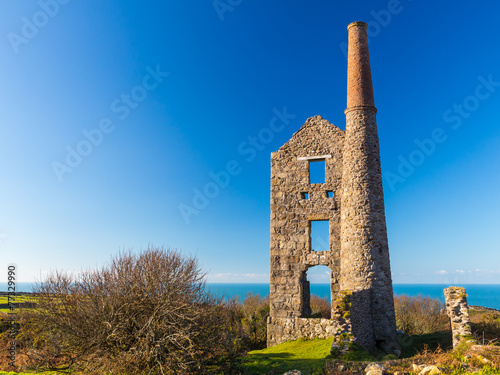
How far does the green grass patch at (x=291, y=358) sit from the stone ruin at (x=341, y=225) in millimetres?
809

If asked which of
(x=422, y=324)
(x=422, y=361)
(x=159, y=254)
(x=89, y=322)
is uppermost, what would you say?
(x=159, y=254)

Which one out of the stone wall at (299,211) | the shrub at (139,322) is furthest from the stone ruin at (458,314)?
the shrub at (139,322)

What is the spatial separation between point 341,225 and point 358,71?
783 cm

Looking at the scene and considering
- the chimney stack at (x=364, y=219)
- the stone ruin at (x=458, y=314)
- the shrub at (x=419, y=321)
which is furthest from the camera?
the shrub at (x=419, y=321)

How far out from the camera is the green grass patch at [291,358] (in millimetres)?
12328

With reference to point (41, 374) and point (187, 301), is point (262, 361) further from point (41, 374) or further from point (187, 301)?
point (41, 374)

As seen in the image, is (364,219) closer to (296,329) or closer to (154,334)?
(296,329)

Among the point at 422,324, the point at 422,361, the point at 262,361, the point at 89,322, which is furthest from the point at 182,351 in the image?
the point at 422,324

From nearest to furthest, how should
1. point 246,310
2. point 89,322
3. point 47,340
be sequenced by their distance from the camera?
point 89,322 → point 47,340 → point 246,310

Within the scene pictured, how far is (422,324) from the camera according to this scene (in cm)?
2631

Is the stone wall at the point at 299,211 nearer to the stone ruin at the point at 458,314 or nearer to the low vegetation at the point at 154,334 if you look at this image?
the low vegetation at the point at 154,334

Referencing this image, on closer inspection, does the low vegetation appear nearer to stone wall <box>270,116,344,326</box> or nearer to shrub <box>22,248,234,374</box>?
shrub <box>22,248,234,374</box>

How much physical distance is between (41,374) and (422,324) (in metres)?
24.8

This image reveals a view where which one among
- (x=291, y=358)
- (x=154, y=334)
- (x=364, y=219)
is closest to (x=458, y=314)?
(x=364, y=219)
